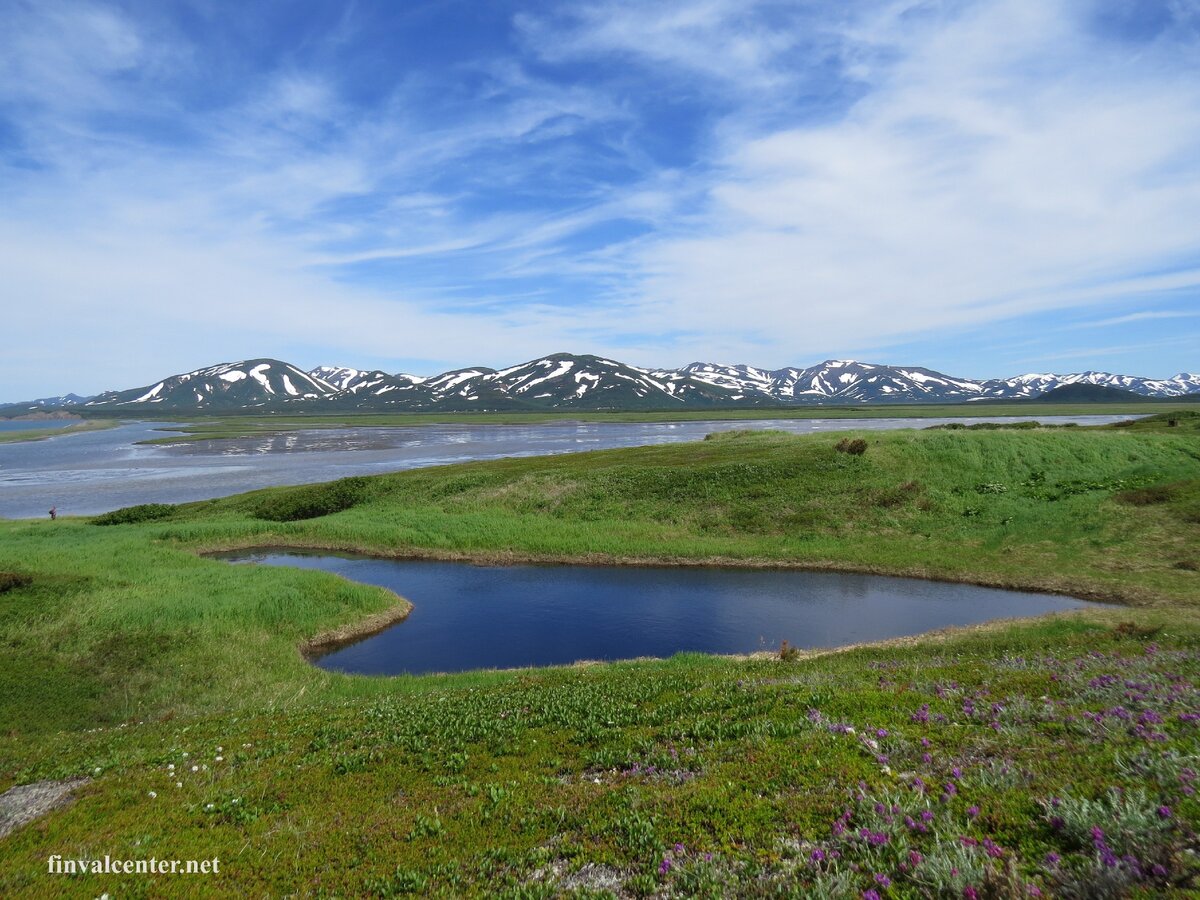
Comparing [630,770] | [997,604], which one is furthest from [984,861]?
[997,604]

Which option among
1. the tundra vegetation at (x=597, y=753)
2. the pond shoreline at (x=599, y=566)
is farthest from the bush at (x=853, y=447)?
the tundra vegetation at (x=597, y=753)

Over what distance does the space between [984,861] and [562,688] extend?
16225 mm

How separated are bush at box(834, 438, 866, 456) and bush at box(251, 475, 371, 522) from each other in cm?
6006

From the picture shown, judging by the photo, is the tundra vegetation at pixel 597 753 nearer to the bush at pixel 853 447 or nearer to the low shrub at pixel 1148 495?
the low shrub at pixel 1148 495

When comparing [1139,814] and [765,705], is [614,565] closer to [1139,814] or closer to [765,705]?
[765,705]

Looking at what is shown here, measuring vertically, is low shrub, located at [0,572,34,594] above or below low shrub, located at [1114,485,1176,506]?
below

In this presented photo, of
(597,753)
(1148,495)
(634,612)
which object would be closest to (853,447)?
(1148,495)

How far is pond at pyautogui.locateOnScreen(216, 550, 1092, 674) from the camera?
111 ft

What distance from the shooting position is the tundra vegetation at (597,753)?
26.9 feet

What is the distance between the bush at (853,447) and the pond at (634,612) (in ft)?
87.0

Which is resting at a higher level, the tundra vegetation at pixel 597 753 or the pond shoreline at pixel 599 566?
the tundra vegetation at pixel 597 753

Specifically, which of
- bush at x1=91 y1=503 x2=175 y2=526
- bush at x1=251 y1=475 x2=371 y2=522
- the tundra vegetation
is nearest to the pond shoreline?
the tundra vegetation

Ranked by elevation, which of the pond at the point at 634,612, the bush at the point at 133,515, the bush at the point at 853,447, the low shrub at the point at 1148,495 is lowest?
the pond at the point at 634,612

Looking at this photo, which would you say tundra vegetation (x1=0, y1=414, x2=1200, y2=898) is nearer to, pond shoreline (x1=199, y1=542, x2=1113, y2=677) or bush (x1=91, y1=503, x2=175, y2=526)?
pond shoreline (x1=199, y1=542, x2=1113, y2=677)
